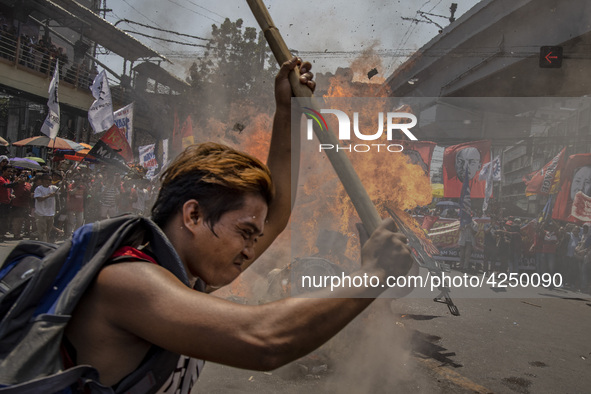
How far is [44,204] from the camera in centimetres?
970

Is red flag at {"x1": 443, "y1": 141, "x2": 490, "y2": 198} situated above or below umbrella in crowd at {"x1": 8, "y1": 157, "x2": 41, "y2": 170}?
above

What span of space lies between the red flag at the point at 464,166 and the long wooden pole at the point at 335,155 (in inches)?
437

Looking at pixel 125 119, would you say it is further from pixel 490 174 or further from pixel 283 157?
pixel 283 157

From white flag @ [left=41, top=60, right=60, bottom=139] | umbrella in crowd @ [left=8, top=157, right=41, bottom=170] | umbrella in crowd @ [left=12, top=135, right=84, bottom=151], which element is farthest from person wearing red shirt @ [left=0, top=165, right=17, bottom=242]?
umbrella in crowd @ [left=12, top=135, right=84, bottom=151]

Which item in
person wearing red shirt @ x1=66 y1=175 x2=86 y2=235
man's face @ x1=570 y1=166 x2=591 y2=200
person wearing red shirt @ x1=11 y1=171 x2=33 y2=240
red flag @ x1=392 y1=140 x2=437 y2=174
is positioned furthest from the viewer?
red flag @ x1=392 y1=140 x2=437 y2=174

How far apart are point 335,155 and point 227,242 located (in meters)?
0.55

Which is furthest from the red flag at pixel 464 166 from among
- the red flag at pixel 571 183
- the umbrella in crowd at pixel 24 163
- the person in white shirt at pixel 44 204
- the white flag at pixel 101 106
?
the umbrella in crowd at pixel 24 163

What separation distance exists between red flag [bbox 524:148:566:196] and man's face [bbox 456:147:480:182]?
1342mm

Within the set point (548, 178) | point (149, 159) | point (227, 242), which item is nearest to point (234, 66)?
point (149, 159)

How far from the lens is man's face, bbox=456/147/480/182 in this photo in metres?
12.1

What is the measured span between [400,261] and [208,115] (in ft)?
58.5

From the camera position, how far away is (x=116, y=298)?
1.03m

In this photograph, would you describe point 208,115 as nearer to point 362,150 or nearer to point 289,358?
point 362,150

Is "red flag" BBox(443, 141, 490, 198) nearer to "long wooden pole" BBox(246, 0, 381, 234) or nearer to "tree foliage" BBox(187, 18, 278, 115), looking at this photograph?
"tree foliage" BBox(187, 18, 278, 115)
